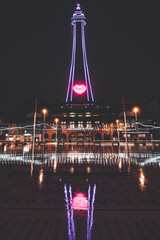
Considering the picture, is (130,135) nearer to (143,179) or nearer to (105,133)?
(105,133)

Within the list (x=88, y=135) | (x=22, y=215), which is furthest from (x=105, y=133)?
(x=22, y=215)

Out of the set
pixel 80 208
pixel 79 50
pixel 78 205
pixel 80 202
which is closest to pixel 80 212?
pixel 80 208

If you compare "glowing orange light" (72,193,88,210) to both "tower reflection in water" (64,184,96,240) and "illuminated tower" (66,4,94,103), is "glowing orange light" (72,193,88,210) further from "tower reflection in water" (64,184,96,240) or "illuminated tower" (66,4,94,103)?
"illuminated tower" (66,4,94,103)

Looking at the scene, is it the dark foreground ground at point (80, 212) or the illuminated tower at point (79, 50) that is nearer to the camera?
the dark foreground ground at point (80, 212)

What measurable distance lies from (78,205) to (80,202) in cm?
18

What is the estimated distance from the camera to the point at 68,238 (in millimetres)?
2652

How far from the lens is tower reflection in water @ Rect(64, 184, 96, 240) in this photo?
9.44 feet

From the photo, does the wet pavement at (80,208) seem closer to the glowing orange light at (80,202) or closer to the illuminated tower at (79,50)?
the glowing orange light at (80,202)

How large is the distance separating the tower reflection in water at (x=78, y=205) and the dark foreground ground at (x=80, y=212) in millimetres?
75

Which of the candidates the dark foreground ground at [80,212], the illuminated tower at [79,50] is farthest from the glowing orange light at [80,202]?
the illuminated tower at [79,50]

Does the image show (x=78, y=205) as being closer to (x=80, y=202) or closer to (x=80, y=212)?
(x=80, y=202)

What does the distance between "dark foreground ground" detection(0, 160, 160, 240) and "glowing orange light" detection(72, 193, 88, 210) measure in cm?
25

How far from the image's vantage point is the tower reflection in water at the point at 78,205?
113 inches

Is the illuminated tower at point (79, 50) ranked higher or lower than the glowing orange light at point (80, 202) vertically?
higher
